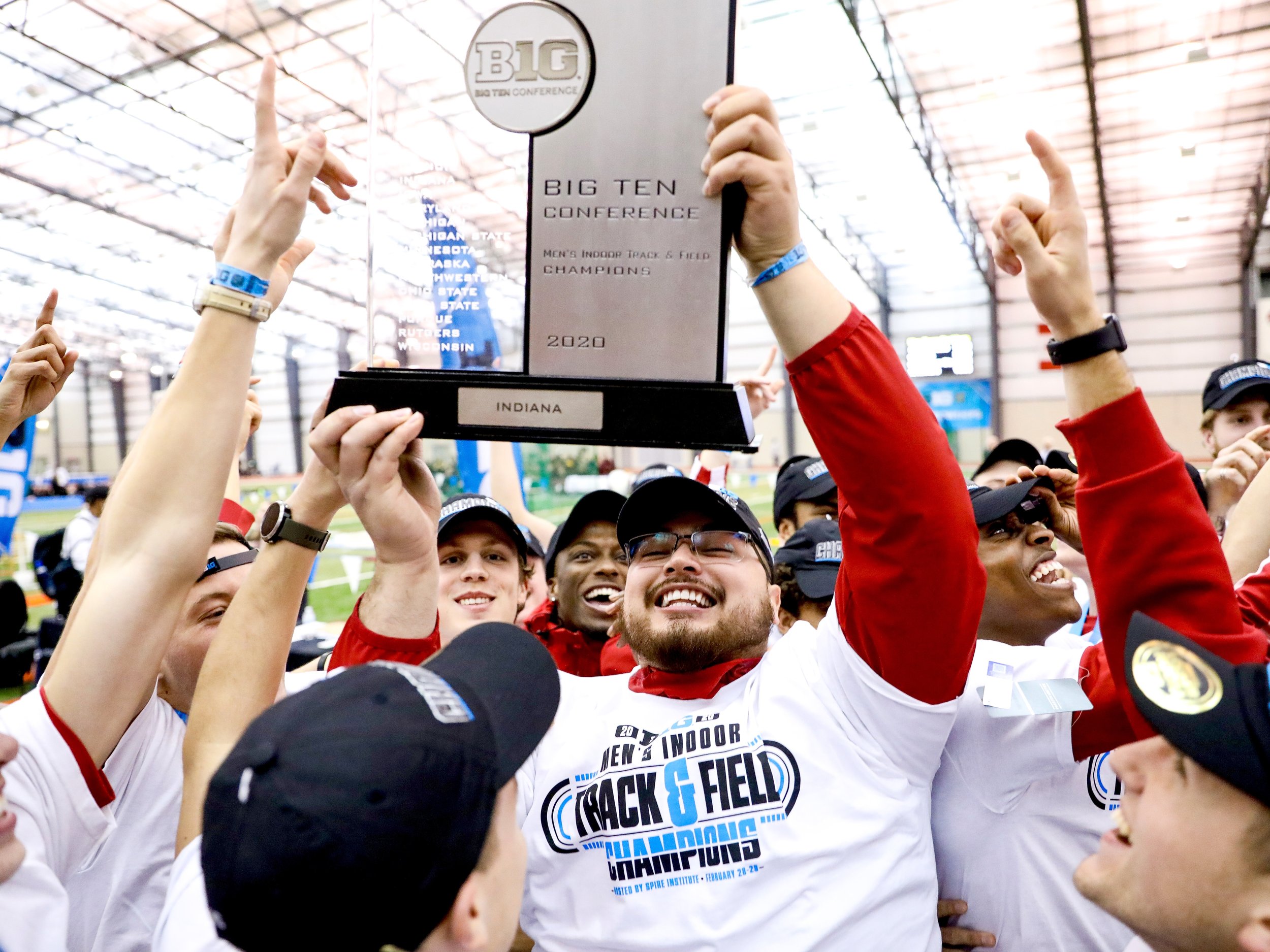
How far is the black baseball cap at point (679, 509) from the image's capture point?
6.34ft

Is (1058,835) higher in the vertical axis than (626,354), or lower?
lower

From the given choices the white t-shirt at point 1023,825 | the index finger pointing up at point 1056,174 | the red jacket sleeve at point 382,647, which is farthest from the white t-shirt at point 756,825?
the index finger pointing up at point 1056,174

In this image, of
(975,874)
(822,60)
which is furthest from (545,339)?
(822,60)

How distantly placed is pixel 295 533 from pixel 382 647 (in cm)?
35

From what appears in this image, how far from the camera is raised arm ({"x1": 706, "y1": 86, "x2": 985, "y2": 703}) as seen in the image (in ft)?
3.98

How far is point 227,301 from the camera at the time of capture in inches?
46.6

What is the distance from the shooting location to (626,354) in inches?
47.8

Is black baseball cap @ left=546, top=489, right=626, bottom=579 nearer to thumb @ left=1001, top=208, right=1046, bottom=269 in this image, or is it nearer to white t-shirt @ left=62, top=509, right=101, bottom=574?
thumb @ left=1001, top=208, right=1046, bottom=269

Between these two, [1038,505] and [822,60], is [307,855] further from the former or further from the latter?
[822,60]

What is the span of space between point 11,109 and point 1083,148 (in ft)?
54.1

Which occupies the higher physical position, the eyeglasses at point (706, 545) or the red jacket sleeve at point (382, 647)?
the eyeglasses at point (706, 545)

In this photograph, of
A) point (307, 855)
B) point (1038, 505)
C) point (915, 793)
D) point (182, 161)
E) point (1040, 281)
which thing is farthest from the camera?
point (182, 161)

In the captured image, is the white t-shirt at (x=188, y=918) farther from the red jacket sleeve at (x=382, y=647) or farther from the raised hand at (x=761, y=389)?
the raised hand at (x=761, y=389)

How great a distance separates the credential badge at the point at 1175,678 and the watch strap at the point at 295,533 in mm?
1146
